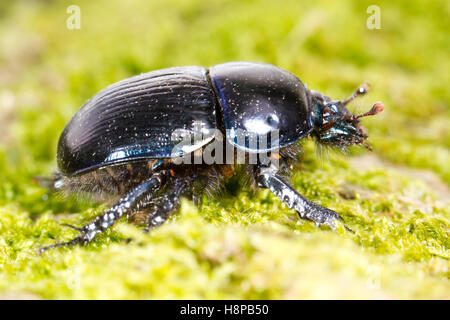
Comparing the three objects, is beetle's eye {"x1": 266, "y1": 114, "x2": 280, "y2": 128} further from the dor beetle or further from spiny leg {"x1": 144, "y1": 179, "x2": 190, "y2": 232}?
spiny leg {"x1": 144, "y1": 179, "x2": 190, "y2": 232}

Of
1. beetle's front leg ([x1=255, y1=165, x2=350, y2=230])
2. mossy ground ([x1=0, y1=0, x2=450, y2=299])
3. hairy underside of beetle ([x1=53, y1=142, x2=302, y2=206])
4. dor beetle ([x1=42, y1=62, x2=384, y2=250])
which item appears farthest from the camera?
hairy underside of beetle ([x1=53, y1=142, x2=302, y2=206])

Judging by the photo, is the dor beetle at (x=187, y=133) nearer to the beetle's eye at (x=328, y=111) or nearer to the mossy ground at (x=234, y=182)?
the beetle's eye at (x=328, y=111)

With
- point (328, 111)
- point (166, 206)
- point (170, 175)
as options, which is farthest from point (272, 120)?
point (166, 206)

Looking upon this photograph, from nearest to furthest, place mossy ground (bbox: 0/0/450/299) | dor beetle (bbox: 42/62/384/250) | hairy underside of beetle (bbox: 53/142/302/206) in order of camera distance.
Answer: mossy ground (bbox: 0/0/450/299) → dor beetle (bbox: 42/62/384/250) → hairy underside of beetle (bbox: 53/142/302/206)

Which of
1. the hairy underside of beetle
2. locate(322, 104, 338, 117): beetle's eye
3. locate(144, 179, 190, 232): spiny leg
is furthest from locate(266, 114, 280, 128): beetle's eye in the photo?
locate(144, 179, 190, 232): spiny leg

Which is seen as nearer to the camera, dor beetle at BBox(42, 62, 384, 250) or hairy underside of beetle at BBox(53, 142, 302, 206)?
dor beetle at BBox(42, 62, 384, 250)

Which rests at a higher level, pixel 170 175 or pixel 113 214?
pixel 170 175

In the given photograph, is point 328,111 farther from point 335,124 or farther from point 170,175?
point 170,175
